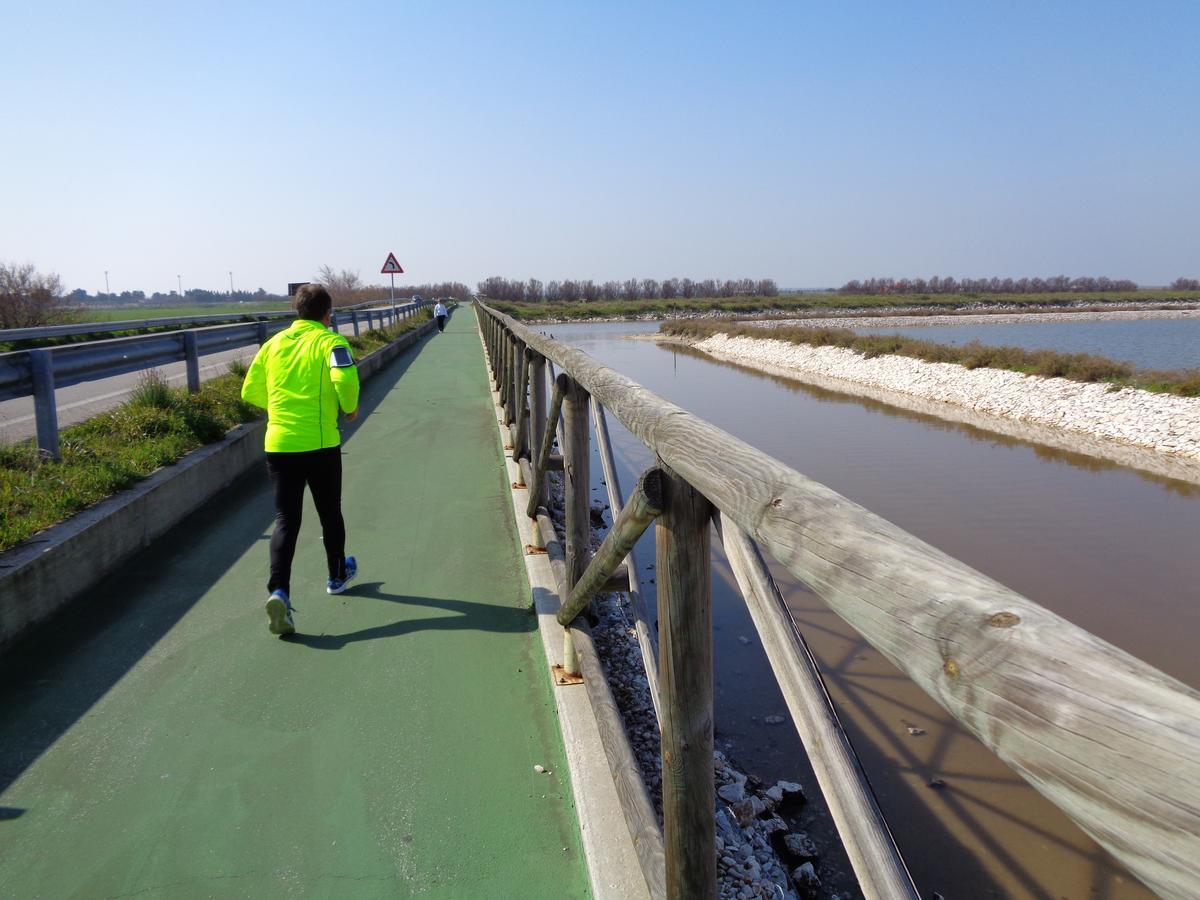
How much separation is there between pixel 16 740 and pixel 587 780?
2.25 m

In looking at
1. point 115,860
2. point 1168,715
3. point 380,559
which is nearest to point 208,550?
point 380,559

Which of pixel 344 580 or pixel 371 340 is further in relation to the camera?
pixel 371 340

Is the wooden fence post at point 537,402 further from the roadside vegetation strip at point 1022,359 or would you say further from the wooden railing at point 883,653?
the roadside vegetation strip at point 1022,359

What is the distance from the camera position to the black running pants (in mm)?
4082

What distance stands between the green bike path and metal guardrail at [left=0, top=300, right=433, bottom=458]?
4.13ft

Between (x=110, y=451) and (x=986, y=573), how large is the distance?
24.8 feet

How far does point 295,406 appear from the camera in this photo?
13.5 ft

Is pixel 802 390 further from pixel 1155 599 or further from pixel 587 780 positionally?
pixel 587 780

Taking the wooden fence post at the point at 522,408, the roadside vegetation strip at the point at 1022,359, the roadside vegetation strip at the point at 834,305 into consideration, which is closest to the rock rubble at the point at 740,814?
the wooden fence post at the point at 522,408

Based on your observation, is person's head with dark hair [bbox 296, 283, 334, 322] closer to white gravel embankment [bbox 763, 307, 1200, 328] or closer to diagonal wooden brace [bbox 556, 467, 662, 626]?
diagonal wooden brace [bbox 556, 467, 662, 626]

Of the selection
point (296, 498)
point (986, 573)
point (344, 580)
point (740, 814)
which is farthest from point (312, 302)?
point (986, 573)

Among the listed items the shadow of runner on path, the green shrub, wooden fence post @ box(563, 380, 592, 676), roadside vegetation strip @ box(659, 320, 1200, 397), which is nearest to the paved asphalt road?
the green shrub

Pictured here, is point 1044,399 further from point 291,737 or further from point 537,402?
point 291,737

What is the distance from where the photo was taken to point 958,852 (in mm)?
4223
